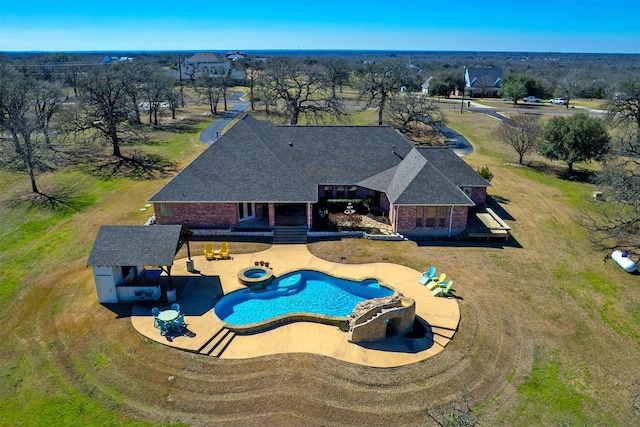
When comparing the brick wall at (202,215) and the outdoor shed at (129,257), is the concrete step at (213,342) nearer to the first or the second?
the outdoor shed at (129,257)

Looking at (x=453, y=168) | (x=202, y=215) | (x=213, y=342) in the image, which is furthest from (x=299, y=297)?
(x=453, y=168)

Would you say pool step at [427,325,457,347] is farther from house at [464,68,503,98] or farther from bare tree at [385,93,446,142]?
house at [464,68,503,98]

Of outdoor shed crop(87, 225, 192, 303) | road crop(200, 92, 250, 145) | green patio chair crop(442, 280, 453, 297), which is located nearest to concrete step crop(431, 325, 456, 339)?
green patio chair crop(442, 280, 453, 297)

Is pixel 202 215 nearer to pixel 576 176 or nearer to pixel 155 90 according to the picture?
pixel 576 176

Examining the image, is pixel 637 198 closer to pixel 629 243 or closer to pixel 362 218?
pixel 629 243

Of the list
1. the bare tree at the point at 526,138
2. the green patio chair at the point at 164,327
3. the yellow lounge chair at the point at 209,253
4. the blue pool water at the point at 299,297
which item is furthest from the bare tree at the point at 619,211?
the green patio chair at the point at 164,327

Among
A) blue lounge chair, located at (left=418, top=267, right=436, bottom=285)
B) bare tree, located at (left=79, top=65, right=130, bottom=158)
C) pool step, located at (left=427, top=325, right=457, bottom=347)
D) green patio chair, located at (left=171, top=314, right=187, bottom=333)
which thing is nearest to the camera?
pool step, located at (left=427, top=325, right=457, bottom=347)

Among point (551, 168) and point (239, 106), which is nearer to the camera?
point (551, 168)

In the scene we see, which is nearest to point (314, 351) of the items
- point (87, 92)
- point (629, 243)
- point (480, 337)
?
point (480, 337)
